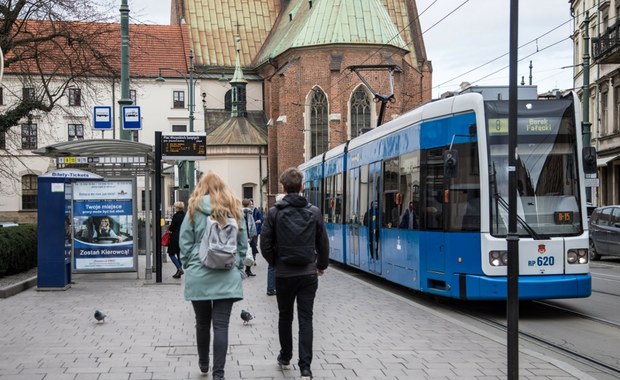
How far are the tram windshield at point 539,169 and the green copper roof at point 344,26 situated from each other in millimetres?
44865

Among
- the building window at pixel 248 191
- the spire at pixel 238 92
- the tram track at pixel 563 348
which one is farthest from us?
the spire at pixel 238 92

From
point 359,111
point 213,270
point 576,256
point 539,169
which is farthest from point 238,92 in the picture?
point 213,270

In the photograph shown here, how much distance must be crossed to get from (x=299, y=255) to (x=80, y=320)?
500 centimetres

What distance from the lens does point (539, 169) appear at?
12.0m

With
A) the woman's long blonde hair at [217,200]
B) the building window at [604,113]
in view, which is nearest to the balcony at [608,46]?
the building window at [604,113]

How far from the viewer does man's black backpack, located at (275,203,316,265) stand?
724 centimetres

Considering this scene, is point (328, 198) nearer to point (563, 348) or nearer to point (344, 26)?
point (563, 348)

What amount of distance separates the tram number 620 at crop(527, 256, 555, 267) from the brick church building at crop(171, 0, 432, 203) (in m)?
38.2

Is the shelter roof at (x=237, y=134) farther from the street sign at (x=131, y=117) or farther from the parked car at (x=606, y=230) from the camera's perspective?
the street sign at (x=131, y=117)

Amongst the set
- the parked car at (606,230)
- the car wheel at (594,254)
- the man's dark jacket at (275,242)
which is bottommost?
the car wheel at (594,254)

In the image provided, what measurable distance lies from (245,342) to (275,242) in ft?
7.24

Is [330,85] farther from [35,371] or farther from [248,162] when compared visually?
[35,371]

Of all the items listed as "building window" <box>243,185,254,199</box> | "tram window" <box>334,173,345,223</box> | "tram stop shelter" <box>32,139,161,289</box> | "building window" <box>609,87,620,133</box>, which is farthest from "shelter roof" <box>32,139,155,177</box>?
"building window" <box>243,185,254,199</box>

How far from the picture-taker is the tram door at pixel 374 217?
53.7 feet
